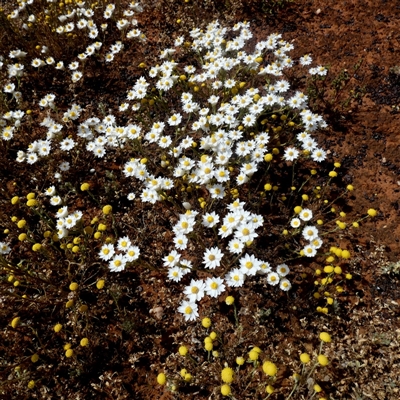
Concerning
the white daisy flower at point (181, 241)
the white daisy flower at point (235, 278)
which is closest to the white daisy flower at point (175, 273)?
the white daisy flower at point (181, 241)

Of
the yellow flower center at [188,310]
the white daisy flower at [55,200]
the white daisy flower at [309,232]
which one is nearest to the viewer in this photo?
the yellow flower center at [188,310]

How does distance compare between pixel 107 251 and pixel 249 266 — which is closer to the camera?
pixel 249 266

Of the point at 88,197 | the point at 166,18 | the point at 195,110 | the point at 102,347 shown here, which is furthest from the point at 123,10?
the point at 102,347

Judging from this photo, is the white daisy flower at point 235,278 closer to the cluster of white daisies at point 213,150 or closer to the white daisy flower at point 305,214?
the cluster of white daisies at point 213,150

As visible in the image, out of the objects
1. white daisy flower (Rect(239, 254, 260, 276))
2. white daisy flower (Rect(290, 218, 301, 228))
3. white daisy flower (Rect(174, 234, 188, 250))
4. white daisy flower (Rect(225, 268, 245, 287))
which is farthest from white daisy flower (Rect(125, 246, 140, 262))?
white daisy flower (Rect(290, 218, 301, 228))

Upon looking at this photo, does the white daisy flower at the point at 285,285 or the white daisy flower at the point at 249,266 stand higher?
the white daisy flower at the point at 249,266

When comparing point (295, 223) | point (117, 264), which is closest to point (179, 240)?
point (117, 264)

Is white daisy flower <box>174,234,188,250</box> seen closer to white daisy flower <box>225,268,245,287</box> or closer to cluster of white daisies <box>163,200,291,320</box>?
cluster of white daisies <box>163,200,291,320</box>

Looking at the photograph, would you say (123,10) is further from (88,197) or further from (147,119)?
(88,197)

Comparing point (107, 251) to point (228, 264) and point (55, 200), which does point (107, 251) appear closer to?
point (55, 200)
